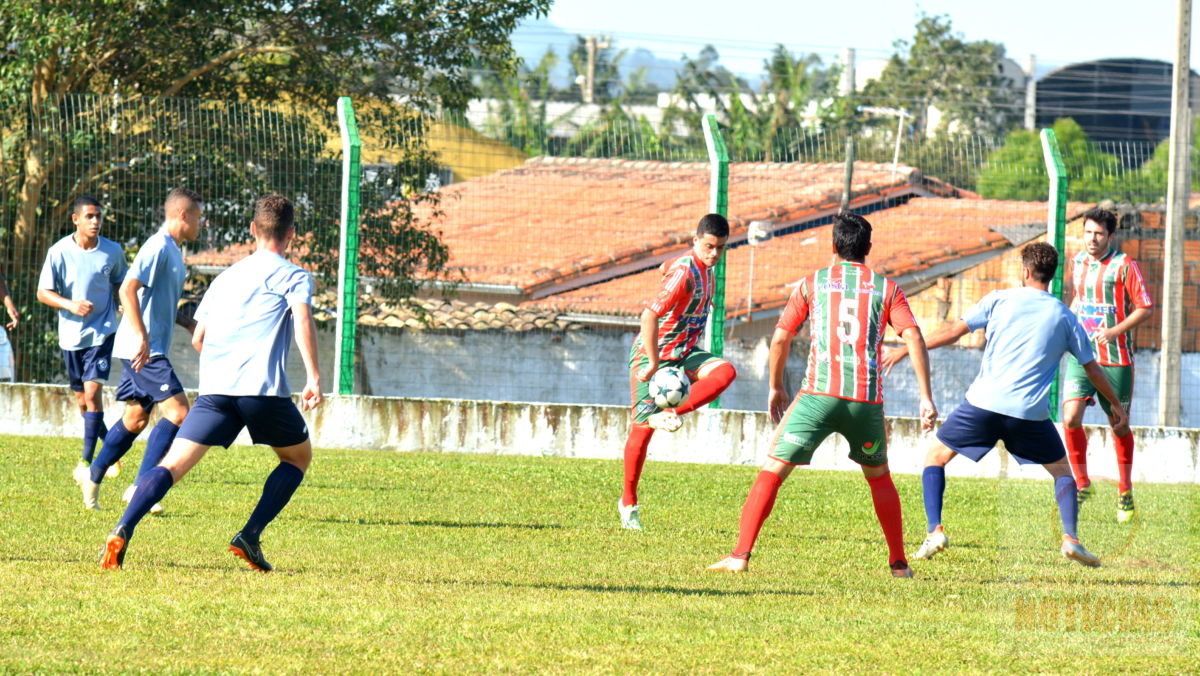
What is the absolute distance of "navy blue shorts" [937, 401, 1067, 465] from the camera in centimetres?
821

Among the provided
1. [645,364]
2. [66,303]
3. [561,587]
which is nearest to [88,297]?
[66,303]

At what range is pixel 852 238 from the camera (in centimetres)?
745

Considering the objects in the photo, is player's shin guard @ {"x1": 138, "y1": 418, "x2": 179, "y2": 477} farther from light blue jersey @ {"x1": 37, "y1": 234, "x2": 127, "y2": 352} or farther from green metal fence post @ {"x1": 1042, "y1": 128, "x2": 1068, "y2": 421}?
green metal fence post @ {"x1": 1042, "y1": 128, "x2": 1068, "y2": 421}

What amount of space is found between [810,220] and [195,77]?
10.4 m

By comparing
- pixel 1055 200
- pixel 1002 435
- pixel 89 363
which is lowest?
pixel 1002 435

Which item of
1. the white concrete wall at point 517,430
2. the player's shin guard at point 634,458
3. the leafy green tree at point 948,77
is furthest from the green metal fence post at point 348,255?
the leafy green tree at point 948,77

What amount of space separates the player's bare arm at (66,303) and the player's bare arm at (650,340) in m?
3.48

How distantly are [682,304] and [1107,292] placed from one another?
3276mm

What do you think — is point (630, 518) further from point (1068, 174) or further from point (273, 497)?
point (1068, 174)

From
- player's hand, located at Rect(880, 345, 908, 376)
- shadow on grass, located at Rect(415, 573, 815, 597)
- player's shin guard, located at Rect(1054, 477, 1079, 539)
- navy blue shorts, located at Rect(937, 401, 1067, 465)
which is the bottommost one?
shadow on grass, located at Rect(415, 573, 815, 597)

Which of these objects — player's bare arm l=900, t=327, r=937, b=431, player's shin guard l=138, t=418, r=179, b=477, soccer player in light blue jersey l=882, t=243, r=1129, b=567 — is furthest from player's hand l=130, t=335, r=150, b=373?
soccer player in light blue jersey l=882, t=243, r=1129, b=567

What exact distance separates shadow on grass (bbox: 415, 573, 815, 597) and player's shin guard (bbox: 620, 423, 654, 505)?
7.30 feet

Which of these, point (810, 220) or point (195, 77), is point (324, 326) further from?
point (810, 220)

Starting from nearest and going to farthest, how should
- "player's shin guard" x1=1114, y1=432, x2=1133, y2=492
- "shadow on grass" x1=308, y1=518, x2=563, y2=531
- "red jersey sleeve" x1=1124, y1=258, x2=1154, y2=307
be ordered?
"shadow on grass" x1=308, y1=518, x2=563, y2=531 < "red jersey sleeve" x1=1124, y1=258, x2=1154, y2=307 < "player's shin guard" x1=1114, y1=432, x2=1133, y2=492
